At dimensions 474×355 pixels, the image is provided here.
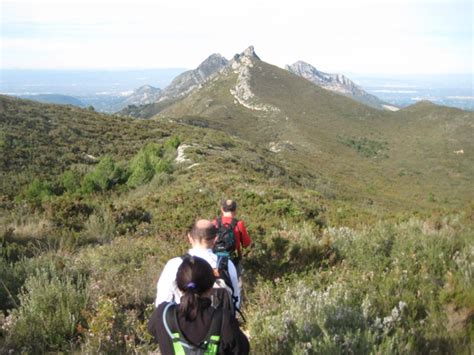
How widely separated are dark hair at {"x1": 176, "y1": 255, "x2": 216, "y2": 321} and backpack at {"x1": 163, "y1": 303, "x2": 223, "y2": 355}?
3.5 inches

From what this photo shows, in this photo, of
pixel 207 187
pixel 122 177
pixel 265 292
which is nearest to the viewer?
pixel 265 292

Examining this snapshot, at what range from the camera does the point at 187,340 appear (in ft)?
7.14

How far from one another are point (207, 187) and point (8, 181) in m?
10.2

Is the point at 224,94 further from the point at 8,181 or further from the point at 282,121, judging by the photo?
the point at 8,181

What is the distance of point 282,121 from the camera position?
82125 mm

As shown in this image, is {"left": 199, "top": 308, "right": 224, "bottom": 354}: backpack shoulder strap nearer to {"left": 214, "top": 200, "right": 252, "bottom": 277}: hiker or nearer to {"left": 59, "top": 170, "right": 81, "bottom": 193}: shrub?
{"left": 214, "top": 200, "right": 252, "bottom": 277}: hiker

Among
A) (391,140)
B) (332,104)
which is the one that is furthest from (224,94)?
(391,140)

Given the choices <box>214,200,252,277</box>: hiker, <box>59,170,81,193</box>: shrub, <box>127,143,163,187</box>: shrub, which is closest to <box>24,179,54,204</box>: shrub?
<box>59,170,81,193</box>: shrub

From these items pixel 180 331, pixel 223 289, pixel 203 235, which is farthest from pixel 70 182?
pixel 180 331

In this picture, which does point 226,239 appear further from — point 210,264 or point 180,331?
point 180,331

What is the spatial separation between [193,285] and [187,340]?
308 mm

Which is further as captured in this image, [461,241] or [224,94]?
[224,94]

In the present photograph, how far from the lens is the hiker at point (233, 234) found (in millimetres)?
4285

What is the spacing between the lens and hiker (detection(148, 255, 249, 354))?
213 centimetres
